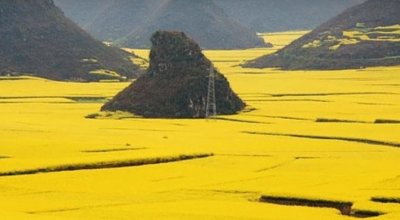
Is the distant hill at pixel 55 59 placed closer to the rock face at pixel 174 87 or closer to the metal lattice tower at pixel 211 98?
the rock face at pixel 174 87

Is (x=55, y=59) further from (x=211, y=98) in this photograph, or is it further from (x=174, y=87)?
(x=211, y=98)

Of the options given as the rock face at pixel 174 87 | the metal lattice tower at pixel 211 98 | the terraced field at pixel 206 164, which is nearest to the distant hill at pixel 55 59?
the terraced field at pixel 206 164

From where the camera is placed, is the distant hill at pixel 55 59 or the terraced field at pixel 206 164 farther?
the distant hill at pixel 55 59

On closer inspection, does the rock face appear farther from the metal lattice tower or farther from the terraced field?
the terraced field

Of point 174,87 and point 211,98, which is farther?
point 211,98

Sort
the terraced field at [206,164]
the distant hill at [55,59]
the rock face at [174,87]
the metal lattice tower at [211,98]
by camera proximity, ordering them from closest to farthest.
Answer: the terraced field at [206,164]
the rock face at [174,87]
the metal lattice tower at [211,98]
the distant hill at [55,59]

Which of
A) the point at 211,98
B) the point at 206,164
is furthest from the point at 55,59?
the point at 206,164
